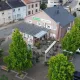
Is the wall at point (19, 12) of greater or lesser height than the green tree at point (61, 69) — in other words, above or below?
above

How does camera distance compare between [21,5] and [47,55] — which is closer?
[47,55]

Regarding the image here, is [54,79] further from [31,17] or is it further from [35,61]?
[31,17]

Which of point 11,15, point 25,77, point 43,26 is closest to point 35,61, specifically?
point 25,77

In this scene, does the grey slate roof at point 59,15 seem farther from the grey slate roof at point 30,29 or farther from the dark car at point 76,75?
the dark car at point 76,75

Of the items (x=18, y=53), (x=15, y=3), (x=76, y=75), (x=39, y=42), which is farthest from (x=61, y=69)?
(x=15, y=3)

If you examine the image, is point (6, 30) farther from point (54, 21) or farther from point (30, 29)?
point (54, 21)

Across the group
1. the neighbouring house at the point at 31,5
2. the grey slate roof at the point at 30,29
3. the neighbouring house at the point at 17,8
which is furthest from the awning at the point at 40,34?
the neighbouring house at the point at 31,5
